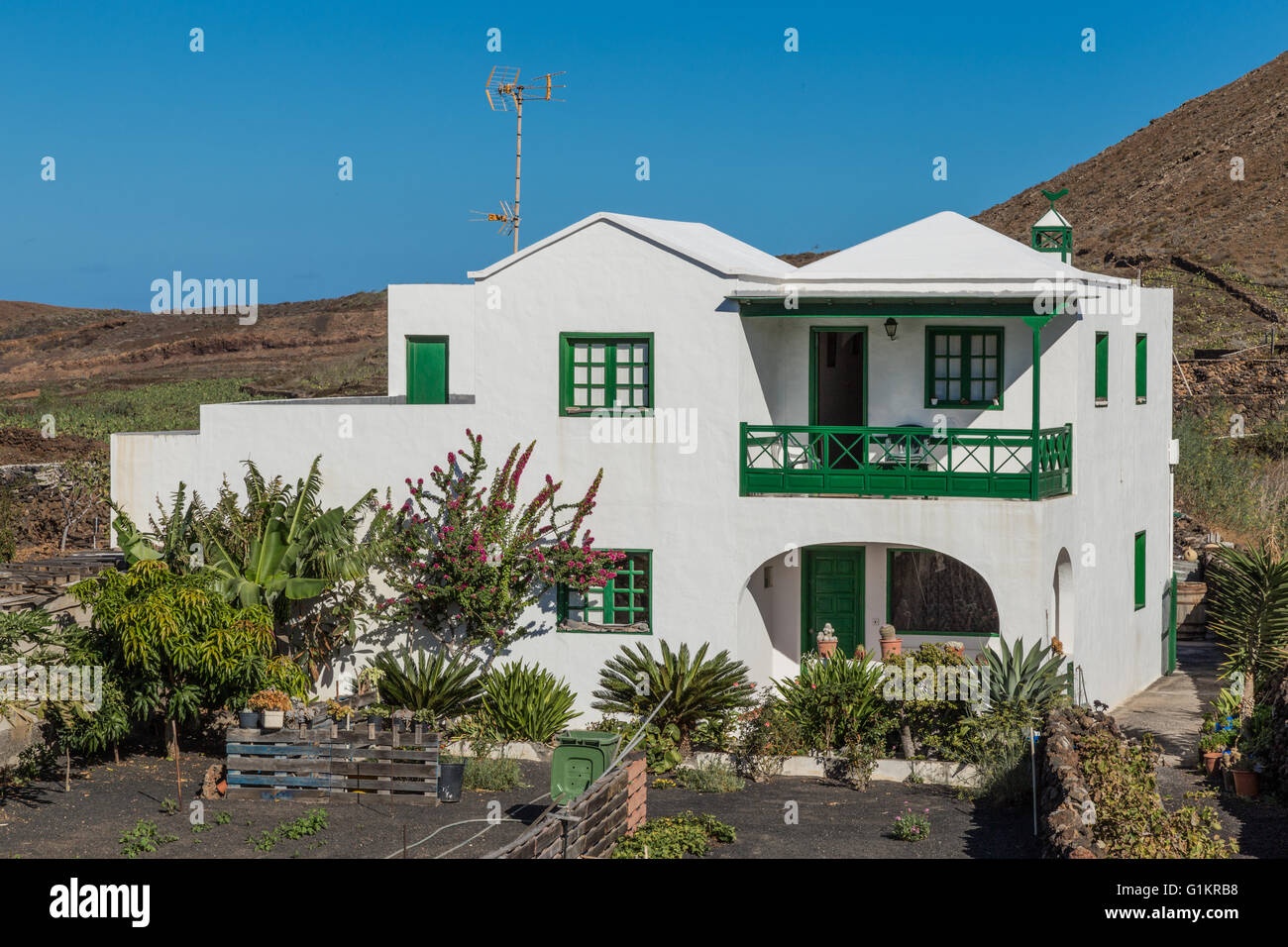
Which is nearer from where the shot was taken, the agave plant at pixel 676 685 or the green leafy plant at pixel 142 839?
the green leafy plant at pixel 142 839

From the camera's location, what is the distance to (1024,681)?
1742 centimetres

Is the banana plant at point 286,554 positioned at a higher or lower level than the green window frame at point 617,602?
higher

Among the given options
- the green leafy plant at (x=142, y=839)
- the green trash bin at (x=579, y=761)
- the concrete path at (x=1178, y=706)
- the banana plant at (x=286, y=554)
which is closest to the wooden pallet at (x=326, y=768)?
the green leafy plant at (x=142, y=839)

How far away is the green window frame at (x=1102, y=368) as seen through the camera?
2110 centimetres

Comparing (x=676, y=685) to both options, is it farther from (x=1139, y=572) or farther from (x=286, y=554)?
(x=1139, y=572)

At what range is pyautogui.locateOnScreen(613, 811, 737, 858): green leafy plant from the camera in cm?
1397

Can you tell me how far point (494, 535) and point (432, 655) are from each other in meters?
1.94

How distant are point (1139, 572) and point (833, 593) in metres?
5.43

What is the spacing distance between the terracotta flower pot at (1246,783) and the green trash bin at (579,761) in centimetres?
705

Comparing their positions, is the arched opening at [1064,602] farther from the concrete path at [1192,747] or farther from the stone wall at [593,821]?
the stone wall at [593,821]

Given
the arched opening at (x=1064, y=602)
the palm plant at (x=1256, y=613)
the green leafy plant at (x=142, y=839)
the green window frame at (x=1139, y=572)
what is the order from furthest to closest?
the green window frame at (x=1139, y=572), the arched opening at (x=1064, y=602), the palm plant at (x=1256, y=613), the green leafy plant at (x=142, y=839)

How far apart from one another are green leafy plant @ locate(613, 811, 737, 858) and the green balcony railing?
17.9ft

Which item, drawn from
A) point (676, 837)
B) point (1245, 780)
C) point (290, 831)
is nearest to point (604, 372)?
point (676, 837)

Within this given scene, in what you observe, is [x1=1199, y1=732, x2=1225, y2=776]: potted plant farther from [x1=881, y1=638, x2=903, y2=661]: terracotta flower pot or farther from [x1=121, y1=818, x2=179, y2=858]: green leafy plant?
[x1=121, y1=818, x2=179, y2=858]: green leafy plant
